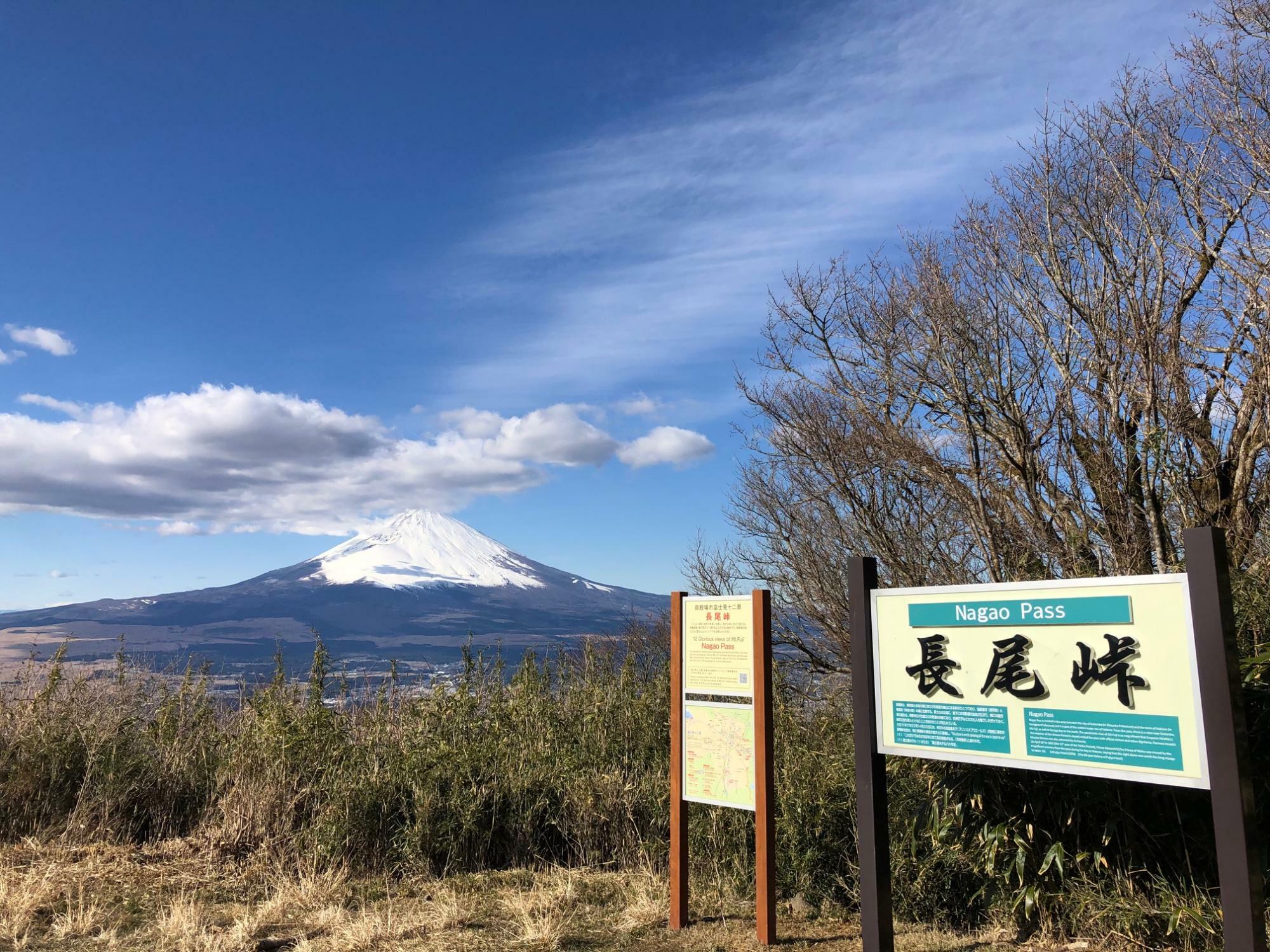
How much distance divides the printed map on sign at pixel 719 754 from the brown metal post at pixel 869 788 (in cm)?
80

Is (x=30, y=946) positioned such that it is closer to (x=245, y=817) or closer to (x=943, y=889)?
(x=245, y=817)

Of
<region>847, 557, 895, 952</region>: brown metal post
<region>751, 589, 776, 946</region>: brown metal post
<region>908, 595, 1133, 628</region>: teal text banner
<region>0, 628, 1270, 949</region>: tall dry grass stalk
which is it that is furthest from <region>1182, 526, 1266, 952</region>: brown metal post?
<region>751, 589, 776, 946</region>: brown metal post

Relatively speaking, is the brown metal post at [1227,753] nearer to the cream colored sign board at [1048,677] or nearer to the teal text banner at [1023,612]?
the cream colored sign board at [1048,677]

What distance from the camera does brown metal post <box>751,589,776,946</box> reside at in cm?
489

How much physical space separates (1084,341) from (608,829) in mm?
6949

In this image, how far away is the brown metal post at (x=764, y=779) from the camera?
4887 mm

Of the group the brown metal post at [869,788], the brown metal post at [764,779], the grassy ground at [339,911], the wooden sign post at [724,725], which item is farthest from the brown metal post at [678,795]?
the brown metal post at [869,788]

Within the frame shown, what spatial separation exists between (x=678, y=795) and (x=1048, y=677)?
8.58 ft

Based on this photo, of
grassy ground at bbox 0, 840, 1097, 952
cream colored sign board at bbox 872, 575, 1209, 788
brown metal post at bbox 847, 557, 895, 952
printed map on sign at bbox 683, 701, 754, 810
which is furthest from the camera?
printed map on sign at bbox 683, 701, 754, 810

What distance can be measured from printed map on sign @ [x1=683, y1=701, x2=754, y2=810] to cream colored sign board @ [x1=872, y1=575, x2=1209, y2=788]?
102 centimetres

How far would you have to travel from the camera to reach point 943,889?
5.59 metres

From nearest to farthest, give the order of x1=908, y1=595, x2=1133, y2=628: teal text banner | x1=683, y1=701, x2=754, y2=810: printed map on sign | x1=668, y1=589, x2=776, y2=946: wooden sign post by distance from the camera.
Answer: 1. x1=908, y1=595, x2=1133, y2=628: teal text banner
2. x1=668, y1=589, x2=776, y2=946: wooden sign post
3. x1=683, y1=701, x2=754, y2=810: printed map on sign

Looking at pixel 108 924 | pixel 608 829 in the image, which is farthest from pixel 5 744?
pixel 608 829

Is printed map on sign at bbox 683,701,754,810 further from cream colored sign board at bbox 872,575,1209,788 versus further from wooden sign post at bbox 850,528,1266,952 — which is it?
cream colored sign board at bbox 872,575,1209,788
